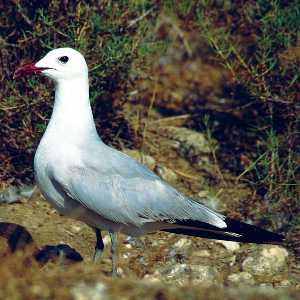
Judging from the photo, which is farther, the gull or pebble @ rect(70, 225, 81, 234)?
pebble @ rect(70, 225, 81, 234)

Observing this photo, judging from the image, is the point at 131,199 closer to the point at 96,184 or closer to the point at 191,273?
the point at 96,184

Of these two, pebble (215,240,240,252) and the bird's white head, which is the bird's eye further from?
pebble (215,240,240,252)

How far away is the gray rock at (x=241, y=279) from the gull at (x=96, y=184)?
364 millimetres

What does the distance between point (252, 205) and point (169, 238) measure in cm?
67

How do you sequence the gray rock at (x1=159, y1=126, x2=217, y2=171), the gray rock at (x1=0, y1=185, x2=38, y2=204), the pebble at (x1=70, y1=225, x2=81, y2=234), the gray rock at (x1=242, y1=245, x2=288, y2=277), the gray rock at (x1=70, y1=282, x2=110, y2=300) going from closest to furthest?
1. the gray rock at (x1=70, y1=282, x2=110, y2=300)
2. the gray rock at (x1=242, y1=245, x2=288, y2=277)
3. the pebble at (x1=70, y1=225, x2=81, y2=234)
4. the gray rock at (x1=0, y1=185, x2=38, y2=204)
5. the gray rock at (x1=159, y1=126, x2=217, y2=171)

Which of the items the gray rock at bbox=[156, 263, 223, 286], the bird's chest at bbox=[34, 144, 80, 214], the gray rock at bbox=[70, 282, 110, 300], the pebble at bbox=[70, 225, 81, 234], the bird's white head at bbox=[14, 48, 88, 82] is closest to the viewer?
the gray rock at bbox=[70, 282, 110, 300]

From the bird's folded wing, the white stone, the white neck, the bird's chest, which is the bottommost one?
the white stone

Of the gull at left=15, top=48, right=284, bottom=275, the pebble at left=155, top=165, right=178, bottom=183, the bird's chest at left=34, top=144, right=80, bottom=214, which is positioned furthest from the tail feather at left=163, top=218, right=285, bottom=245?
the pebble at left=155, top=165, right=178, bottom=183

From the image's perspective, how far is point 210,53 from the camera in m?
8.03

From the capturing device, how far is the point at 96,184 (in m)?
5.01

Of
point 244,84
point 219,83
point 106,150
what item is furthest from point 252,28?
point 106,150

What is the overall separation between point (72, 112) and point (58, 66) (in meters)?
0.27

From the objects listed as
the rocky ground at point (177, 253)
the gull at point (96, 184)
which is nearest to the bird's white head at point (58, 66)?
the gull at point (96, 184)

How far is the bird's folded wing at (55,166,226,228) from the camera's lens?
494 centimetres
